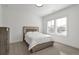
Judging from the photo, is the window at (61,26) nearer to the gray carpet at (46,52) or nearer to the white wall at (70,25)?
the white wall at (70,25)

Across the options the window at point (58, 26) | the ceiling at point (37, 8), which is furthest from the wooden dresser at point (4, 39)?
the window at point (58, 26)

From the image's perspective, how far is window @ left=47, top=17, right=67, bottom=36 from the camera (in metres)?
1.45

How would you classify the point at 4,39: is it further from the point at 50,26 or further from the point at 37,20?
the point at 50,26

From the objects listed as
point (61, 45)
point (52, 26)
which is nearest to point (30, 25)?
point (52, 26)

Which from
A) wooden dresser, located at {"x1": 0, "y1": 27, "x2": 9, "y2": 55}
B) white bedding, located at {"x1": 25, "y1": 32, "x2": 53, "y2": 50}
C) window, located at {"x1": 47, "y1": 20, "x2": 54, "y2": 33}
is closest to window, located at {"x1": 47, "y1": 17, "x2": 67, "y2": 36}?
window, located at {"x1": 47, "y1": 20, "x2": 54, "y2": 33}

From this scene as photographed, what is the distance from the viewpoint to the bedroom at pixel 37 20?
125 cm

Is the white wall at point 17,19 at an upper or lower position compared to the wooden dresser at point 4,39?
upper

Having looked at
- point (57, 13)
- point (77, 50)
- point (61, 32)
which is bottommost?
point (77, 50)

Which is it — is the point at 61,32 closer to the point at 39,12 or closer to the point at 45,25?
the point at 45,25

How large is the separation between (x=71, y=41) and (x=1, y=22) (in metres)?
1.43

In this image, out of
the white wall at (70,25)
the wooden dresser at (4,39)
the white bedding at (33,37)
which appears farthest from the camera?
the white bedding at (33,37)

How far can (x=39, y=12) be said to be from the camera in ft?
4.67

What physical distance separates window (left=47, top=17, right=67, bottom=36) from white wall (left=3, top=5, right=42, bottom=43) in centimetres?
25
